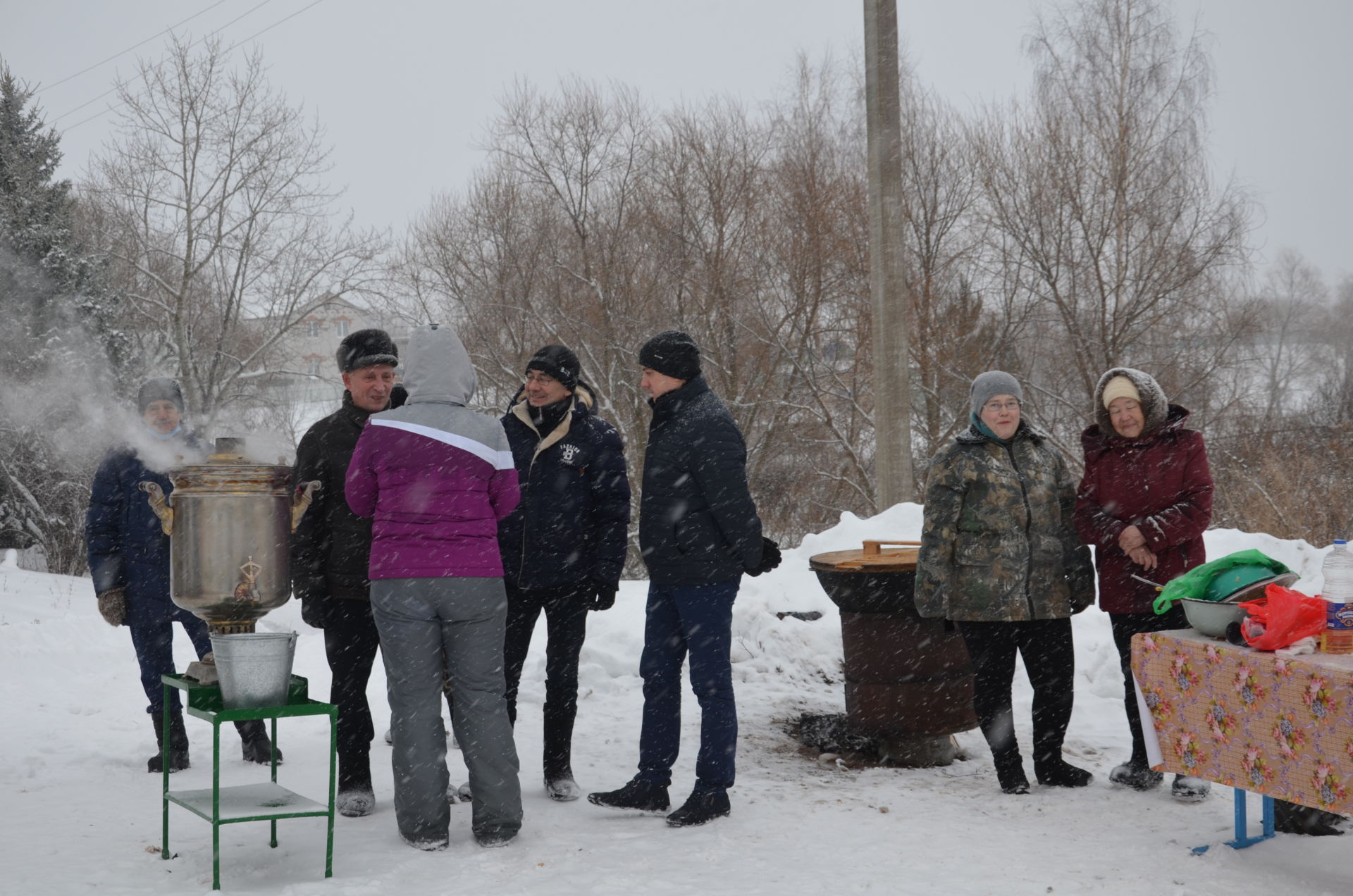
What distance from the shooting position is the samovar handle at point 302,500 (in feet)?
14.3

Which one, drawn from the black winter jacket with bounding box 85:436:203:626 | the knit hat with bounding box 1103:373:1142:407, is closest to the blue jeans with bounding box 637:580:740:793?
the knit hat with bounding box 1103:373:1142:407

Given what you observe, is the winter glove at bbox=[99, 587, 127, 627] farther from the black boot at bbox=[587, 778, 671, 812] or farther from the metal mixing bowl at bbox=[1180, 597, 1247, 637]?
the metal mixing bowl at bbox=[1180, 597, 1247, 637]

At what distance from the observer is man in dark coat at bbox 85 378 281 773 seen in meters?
5.40

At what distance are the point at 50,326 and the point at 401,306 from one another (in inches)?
309

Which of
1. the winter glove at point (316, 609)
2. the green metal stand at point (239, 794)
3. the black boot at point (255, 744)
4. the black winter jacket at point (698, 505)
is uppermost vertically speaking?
the black winter jacket at point (698, 505)

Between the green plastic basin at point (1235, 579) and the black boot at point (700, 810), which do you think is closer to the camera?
the green plastic basin at point (1235, 579)

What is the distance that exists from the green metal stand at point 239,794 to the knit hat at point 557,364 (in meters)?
1.62

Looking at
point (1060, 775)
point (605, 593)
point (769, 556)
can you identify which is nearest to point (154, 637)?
point (605, 593)

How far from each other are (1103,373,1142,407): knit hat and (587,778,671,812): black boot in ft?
8.69

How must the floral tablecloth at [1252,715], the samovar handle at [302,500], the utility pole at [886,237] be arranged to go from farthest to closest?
the utility pole at [886,237] < the samovar handle at [302,500] < the floral tablecloth at [1252,715]

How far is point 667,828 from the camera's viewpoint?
173 inches

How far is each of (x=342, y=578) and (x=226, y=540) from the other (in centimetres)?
55

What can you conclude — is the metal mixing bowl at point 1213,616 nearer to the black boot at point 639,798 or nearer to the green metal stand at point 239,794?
the black boot at point 639,798

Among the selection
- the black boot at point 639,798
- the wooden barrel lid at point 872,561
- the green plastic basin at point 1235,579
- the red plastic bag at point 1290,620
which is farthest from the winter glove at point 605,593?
the red plastic bag at point 1290,620
